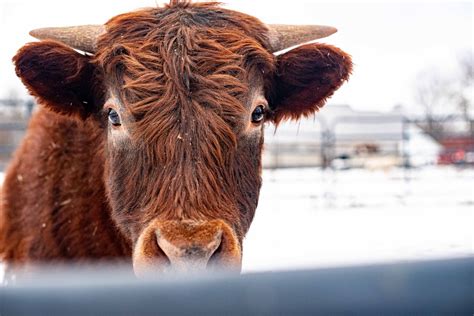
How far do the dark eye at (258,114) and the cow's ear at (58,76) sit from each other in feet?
2.72

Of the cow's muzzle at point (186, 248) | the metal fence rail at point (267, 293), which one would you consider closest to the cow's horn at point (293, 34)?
the cow's muzzle at point (186, 248)

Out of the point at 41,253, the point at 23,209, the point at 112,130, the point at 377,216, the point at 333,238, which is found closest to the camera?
the point at 112,130

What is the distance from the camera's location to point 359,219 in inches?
375

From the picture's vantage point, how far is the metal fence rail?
2.64 ft

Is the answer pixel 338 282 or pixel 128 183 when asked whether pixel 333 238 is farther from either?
pixel 338 282

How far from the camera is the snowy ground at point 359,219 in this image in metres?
6.60

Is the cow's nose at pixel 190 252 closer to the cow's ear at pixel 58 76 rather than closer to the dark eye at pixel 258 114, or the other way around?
the dark eye at pixel 258 114

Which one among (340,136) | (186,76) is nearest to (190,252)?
(186,76)

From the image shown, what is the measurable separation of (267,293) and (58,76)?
7.87 ft

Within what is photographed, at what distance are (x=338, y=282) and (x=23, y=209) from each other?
10.1 ft

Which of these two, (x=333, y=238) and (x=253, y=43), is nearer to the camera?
(x=253, y=43)

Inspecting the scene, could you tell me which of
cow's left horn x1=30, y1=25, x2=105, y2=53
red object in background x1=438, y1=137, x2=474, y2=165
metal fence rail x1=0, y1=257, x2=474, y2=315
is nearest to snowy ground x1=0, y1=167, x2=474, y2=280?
red object in background x1=438, y1=137, x2=474, y2=165

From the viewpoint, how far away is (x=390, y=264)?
3.05ft

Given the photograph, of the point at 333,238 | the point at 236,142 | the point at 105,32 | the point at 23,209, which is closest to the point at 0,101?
the point at 333,238
